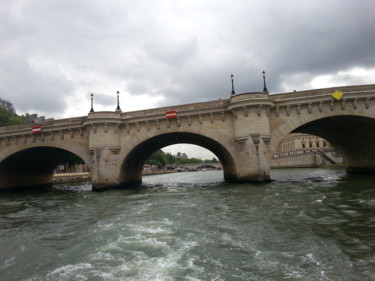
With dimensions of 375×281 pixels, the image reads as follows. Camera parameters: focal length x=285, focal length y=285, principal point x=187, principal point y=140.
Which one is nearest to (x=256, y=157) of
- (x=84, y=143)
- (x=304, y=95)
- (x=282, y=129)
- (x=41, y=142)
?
(x=282, y=129)

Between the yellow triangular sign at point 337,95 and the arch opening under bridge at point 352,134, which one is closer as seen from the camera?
the yellow triangular sign at point 337,95

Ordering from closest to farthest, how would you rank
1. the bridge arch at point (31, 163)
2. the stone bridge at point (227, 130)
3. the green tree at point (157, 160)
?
the stone bridge at point (227, 130)
the bridge arch at point (31, 163)
the green tree at point (157, 160)

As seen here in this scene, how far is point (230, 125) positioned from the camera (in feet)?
90.7

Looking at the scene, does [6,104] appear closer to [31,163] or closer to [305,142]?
[31,163]

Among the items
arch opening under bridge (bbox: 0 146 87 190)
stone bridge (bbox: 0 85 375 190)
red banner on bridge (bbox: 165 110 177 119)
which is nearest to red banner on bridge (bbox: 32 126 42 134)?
stone bridge (bbox: 0 85 375 190)

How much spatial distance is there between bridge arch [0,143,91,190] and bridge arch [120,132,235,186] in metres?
4.90

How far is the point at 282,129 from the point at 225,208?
14.8 metres

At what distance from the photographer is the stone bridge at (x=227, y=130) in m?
25.8

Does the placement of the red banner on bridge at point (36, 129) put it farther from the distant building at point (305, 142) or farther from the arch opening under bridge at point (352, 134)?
the distant building at point (305, 142)

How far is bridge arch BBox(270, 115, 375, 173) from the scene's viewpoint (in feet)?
87.8

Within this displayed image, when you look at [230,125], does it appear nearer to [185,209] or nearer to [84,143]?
[185,209]

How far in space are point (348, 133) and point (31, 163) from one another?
42390mm

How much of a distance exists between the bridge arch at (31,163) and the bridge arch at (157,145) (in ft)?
16.1

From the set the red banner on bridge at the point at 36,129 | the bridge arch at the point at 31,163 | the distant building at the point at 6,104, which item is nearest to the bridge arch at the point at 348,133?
the bridge arch at the point at 31,163
